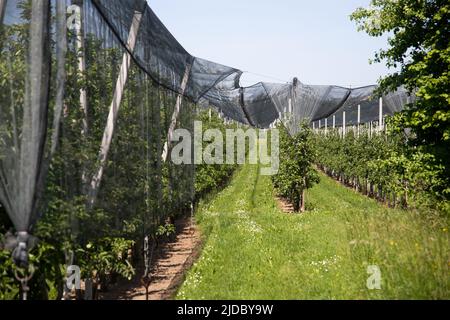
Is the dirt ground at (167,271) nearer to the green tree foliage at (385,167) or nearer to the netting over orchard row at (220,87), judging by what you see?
the netting over orchard row at (220,87)

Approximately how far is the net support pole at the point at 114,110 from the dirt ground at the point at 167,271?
1995 millimetres

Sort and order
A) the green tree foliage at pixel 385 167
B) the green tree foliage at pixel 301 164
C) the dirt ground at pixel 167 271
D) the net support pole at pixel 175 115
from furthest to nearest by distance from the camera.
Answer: the green tree foliage at pixel 301 164 < the net support pole at pixel 175 115 < the green tree foliage at pixel 385 167 < the dirt ground at pixel 167 271

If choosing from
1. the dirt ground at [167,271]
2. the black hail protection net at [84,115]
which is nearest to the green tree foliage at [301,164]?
the dirt ground at [167,271]

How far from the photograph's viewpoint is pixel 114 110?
21.5 feet

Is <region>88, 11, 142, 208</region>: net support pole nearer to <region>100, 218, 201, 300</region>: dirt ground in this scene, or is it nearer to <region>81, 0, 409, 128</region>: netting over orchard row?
<region>81, 0, 409, 128</region>: netting over orchard row

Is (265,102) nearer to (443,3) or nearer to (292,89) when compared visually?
(292,89)

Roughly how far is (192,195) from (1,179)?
11.1 meters

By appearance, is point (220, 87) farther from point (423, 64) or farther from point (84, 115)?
point (84, 115)

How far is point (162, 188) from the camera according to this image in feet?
33.3

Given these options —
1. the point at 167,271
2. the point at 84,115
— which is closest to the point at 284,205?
the point at 167,271

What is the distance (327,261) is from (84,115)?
4165 mm

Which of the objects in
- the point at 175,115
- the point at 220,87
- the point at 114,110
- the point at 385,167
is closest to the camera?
the point at 114,110

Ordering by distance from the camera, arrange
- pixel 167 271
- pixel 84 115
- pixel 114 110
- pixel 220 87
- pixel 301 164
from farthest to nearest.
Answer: pixel 220 87 < pixel 301 164 < pixel 167 271 < pixel 114 110 < pixel 84 115

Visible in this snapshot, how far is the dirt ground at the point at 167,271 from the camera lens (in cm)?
743
